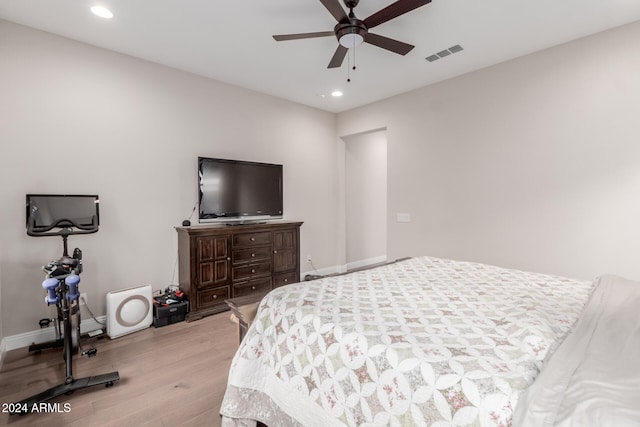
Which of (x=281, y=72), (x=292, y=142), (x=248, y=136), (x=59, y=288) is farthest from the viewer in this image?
(x=292, y=142)

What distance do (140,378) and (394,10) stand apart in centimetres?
325

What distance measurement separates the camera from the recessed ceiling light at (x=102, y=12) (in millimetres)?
2428

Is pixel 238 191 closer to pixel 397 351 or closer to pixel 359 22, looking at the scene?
pixel 359 22

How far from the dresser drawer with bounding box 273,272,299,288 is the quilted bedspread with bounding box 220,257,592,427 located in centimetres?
230

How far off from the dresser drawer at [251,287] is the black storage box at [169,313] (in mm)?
585

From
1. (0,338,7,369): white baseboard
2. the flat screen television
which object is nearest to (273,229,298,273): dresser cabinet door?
the flat screen television

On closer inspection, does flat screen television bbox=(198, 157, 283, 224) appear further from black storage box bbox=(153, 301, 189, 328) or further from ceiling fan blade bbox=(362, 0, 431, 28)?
ceiling fan blade bbox=(362, 0, 431, 28)

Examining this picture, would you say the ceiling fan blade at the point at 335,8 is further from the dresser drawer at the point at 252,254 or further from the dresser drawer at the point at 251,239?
the dresser drawer at the point at 252,254

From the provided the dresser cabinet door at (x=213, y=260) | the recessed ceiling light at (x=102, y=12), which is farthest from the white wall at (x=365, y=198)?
the recessed ceiling light at (x=102, y=12)

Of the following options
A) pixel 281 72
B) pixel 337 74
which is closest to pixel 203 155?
pixel 281 72

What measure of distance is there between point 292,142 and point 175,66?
6.13ft

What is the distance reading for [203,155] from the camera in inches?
148

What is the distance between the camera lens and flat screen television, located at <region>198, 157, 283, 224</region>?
11.9ft

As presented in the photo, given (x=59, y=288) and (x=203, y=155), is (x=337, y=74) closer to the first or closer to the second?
(x=203, y=155)
